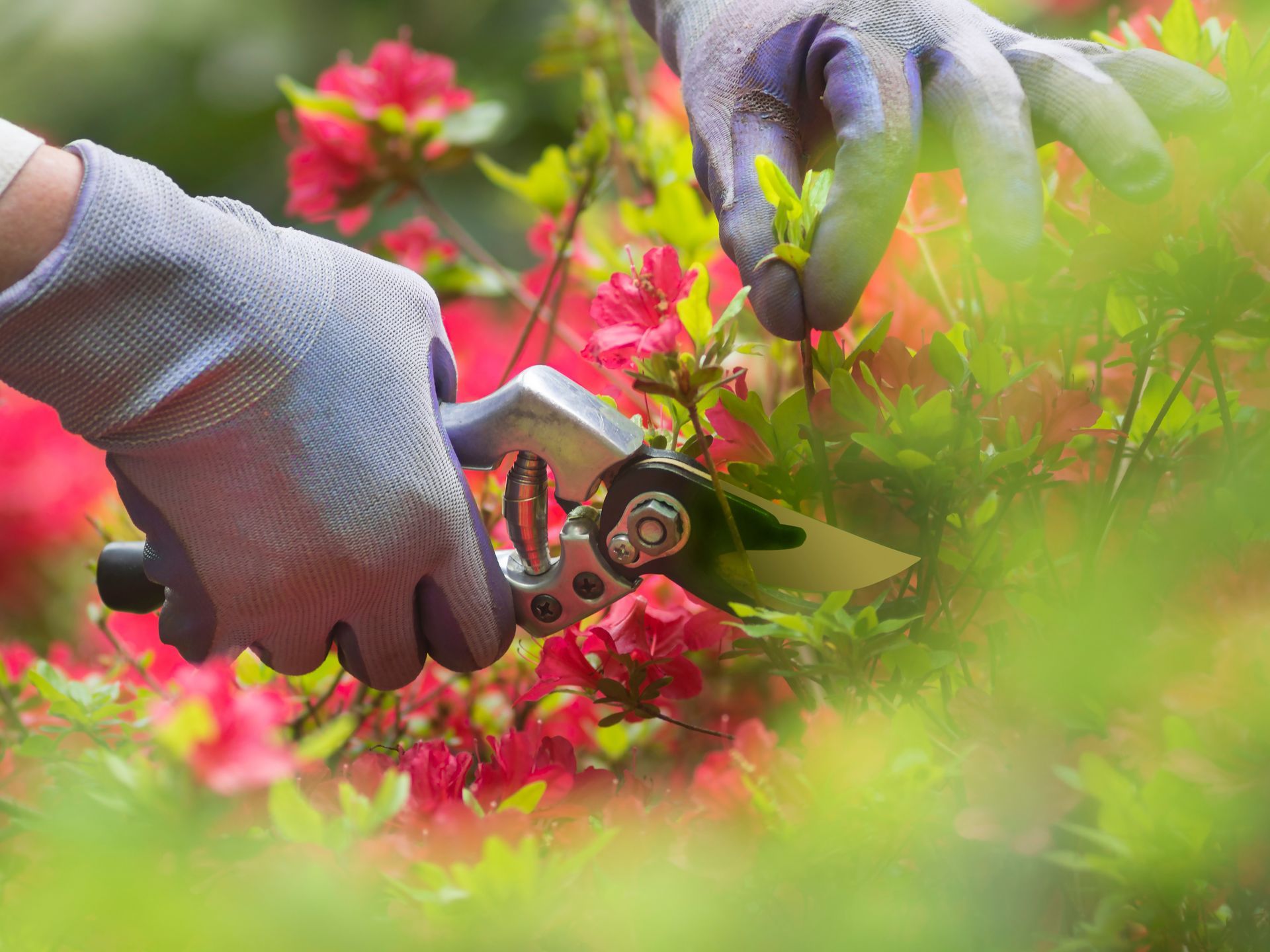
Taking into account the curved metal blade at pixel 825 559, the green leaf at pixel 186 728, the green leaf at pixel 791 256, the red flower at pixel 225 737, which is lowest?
the curved metal blade at pixel 825 559

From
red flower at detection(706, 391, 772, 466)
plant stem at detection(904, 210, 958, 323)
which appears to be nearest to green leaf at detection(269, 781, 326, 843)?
red flower at detection(706, 391, 772, 466)

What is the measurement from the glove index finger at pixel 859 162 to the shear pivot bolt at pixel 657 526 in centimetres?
16

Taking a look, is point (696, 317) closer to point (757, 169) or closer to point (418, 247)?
point (757, 169)

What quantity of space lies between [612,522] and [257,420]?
255 millimetres

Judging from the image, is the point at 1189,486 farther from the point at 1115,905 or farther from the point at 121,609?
the point at 121,609

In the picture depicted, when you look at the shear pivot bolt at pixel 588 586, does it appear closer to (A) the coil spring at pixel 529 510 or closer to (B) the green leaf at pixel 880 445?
(A) the coil spring at pixel 529 510

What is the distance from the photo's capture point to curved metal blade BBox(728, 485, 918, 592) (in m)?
0.67

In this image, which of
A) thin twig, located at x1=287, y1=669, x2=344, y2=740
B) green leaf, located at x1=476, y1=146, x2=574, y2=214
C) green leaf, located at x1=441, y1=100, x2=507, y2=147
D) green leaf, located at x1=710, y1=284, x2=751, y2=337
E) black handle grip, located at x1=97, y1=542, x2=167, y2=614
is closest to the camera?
green leaf, located at x1=710, y1=284, x2=751, y2=337

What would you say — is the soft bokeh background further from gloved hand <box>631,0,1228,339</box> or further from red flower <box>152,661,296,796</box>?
red flower <box>152,661,296,796</box>

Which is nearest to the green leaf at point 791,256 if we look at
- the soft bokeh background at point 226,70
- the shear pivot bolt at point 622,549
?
the shear pivot bolt at point 622,549

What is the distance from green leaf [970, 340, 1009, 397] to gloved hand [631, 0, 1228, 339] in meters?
0.05

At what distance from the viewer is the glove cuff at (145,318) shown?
67cm

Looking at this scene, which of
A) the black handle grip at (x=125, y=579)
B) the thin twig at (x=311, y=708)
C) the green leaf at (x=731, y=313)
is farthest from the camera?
the thin twig at (x=311, y=708)

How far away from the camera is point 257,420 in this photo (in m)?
0.72
